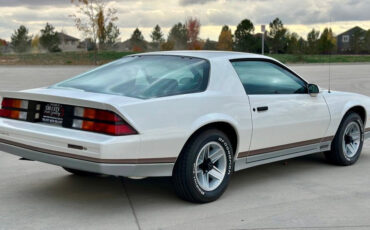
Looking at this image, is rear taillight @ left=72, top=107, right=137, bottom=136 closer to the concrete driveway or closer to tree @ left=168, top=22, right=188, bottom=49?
the concrete driveway

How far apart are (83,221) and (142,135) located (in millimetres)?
872

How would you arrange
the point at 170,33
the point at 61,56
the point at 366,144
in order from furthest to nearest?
the point at 170,33 < the point at 61,56 < the point at 366,144

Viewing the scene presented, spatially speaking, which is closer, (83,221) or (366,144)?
(83,221)

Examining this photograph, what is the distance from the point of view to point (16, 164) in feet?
21.4

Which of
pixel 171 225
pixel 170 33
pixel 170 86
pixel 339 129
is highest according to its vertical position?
pixel 170 33

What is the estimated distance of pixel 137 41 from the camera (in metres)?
78.5

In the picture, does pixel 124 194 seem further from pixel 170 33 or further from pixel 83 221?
pixel 170 33

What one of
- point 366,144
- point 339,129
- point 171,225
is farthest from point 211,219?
point 366,144

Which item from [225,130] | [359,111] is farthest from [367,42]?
[225,130]

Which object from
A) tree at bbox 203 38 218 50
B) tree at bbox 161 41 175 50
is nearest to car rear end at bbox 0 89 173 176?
tree at bbox 161 41 175 50

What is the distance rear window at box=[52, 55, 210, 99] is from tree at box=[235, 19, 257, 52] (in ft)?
228

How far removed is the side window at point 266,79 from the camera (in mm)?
5367

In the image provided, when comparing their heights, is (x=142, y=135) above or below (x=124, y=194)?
above

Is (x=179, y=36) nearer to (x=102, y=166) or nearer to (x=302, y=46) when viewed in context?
(x=302, y=46)
